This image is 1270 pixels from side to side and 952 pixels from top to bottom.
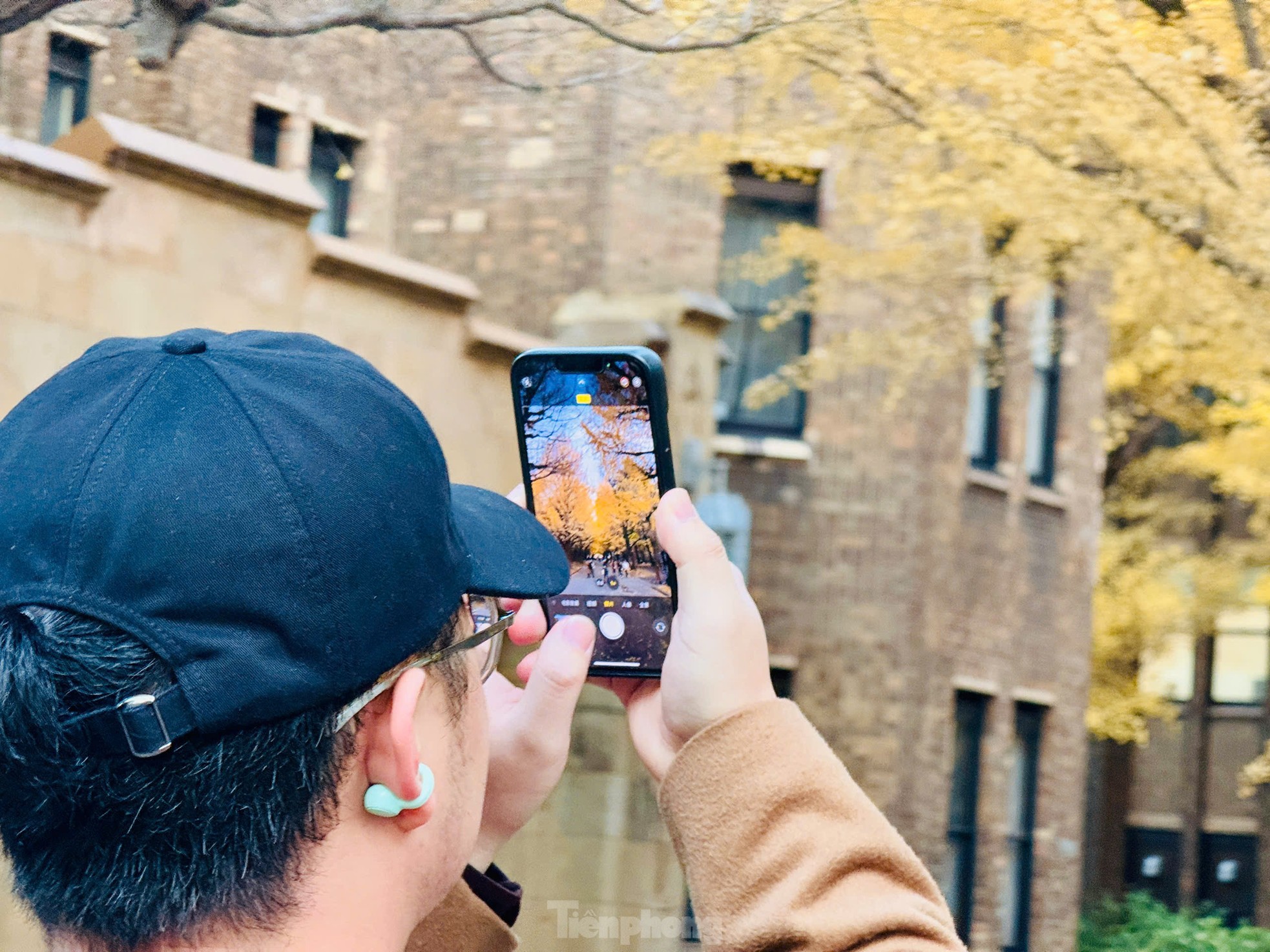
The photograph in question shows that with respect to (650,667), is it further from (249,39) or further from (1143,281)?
(1143,281)

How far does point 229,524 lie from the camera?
3.12 feet

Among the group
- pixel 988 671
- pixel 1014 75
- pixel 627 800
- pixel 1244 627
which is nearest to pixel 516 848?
pixel 627 800

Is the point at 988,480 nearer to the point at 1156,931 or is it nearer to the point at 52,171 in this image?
the point at 1156,931

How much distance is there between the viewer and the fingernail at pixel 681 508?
1.24 meters

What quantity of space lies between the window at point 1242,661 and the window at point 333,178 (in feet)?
35.5

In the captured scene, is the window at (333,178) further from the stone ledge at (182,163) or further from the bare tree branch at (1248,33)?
the bare tree branch at (1248,33)

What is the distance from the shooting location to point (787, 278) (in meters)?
9.49

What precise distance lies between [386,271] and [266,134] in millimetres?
815

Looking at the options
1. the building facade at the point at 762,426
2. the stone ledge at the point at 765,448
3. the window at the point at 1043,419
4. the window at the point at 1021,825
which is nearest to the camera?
the building facade at the point at 762,426

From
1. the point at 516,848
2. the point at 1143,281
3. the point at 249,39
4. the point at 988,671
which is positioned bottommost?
the point at 516,848

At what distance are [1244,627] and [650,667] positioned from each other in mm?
15349

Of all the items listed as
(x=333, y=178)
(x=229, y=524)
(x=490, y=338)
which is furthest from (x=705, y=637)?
(x=333, y=178)

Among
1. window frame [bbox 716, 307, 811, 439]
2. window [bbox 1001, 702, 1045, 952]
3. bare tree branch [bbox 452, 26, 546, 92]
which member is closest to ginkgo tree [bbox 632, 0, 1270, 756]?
window frame [bbox 716, 307, 811, 439]

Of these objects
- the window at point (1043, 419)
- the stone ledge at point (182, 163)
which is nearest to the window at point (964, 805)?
the window at point (1043, 419)
